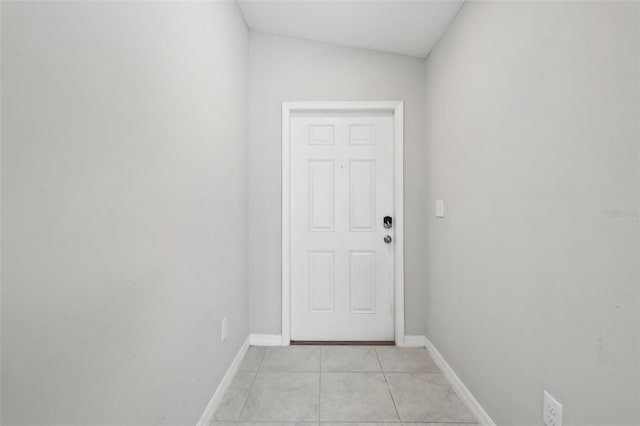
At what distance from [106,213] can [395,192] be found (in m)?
1.96

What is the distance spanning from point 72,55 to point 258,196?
1640mm

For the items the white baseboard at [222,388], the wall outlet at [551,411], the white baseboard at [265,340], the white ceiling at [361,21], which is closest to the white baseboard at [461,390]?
the wall outlet at [551,411]

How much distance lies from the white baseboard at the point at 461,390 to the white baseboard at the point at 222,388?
4.62 feet

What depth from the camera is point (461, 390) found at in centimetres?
165

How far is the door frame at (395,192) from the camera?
89.9 inches

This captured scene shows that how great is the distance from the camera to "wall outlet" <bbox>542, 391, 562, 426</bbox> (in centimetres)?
100

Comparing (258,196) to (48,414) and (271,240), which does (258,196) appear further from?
(48,414)

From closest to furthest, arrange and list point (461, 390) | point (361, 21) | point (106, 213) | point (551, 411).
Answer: point (106, 213)
point (551, 411)
point (461, 390)
point (361, 21)

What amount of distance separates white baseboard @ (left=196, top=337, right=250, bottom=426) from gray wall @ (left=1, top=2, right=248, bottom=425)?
79 mm

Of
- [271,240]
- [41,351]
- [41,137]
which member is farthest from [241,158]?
[41,351]

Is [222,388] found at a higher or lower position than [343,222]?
lower

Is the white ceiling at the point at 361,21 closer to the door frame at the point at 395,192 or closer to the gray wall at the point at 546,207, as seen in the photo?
the gray wall at the point at 546,207

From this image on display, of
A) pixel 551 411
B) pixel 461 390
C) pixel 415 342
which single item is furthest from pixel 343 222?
pixel 551 411

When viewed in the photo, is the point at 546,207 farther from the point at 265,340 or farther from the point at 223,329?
the point at 265,340
